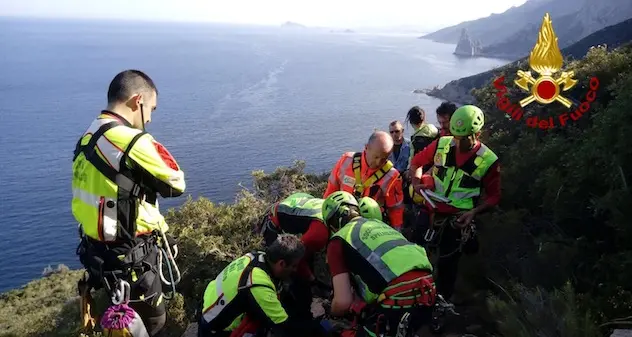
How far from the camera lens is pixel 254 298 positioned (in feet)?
14.1

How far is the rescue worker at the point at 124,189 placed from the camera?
12.7ft

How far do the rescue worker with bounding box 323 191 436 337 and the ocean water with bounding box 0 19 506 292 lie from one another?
123 feet

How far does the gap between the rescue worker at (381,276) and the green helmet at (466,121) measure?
1.81m

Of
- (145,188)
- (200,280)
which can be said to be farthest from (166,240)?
(200,280)

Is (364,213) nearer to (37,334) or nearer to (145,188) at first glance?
(145,188)

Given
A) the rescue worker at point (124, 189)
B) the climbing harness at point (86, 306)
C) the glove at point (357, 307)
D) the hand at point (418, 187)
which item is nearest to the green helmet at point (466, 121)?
the hand at point (418, 187)

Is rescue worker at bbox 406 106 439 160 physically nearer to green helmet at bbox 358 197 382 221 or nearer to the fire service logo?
the fire service logo

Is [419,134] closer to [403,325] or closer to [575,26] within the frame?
[403,325]

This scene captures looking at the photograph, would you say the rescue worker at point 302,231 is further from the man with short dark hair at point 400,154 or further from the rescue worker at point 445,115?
the man with short dark hair at point 400,154

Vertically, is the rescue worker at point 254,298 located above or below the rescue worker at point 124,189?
below

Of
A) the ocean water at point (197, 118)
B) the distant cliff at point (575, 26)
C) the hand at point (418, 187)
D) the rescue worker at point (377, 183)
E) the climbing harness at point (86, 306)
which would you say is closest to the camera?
the climbing harness at point (86, 306)

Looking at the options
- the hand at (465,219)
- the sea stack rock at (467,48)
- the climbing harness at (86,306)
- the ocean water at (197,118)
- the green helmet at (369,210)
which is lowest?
the ocean water at (197,118)

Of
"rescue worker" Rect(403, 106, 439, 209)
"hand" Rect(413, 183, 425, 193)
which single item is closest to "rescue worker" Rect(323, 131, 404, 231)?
"hand" Rect(413, 183, 425, 193)

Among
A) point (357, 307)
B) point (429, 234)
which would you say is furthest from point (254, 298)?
point (429, 234)
